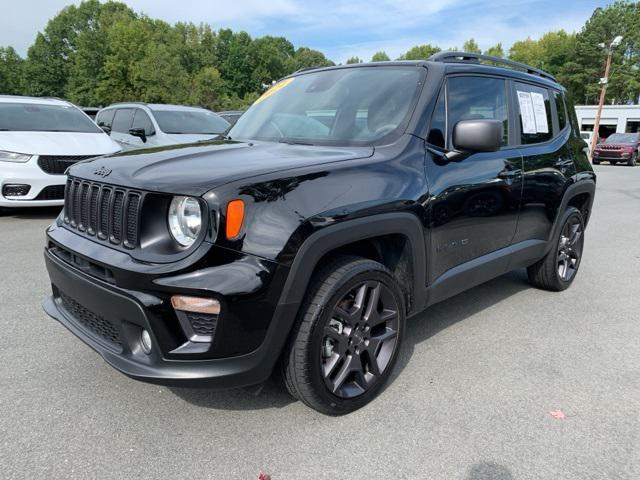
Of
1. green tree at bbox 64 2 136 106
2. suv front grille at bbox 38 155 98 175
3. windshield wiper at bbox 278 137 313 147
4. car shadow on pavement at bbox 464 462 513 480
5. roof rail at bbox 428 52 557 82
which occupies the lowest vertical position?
car shadow on pavement at bbox 464 462 513 480

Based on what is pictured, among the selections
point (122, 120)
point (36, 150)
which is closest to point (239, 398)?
point (36, 150)

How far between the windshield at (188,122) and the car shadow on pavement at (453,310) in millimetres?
5767

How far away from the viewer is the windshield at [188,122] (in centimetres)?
913

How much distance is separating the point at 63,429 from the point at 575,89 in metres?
73.1

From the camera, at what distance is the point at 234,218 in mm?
2080

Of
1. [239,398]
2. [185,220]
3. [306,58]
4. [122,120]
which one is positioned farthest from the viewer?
[306,58]

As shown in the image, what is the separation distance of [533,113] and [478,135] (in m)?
1.48

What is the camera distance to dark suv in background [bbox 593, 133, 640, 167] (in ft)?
80.9

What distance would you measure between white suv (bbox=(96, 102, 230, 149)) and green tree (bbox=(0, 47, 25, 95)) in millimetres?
67374

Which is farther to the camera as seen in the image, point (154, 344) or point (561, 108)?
point (561, 108)

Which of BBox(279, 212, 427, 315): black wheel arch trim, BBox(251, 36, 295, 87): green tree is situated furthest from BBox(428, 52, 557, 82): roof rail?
BBox(251, 36, 295, 87): green tree

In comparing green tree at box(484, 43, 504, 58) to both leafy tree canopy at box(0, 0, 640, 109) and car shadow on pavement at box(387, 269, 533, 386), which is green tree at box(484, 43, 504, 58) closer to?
leafy tree canopy at box(0, 0, 640, 109)

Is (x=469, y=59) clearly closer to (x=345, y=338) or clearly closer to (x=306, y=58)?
(x=345, y=338)

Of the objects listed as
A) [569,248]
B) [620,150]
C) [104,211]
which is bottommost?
[620,150]
